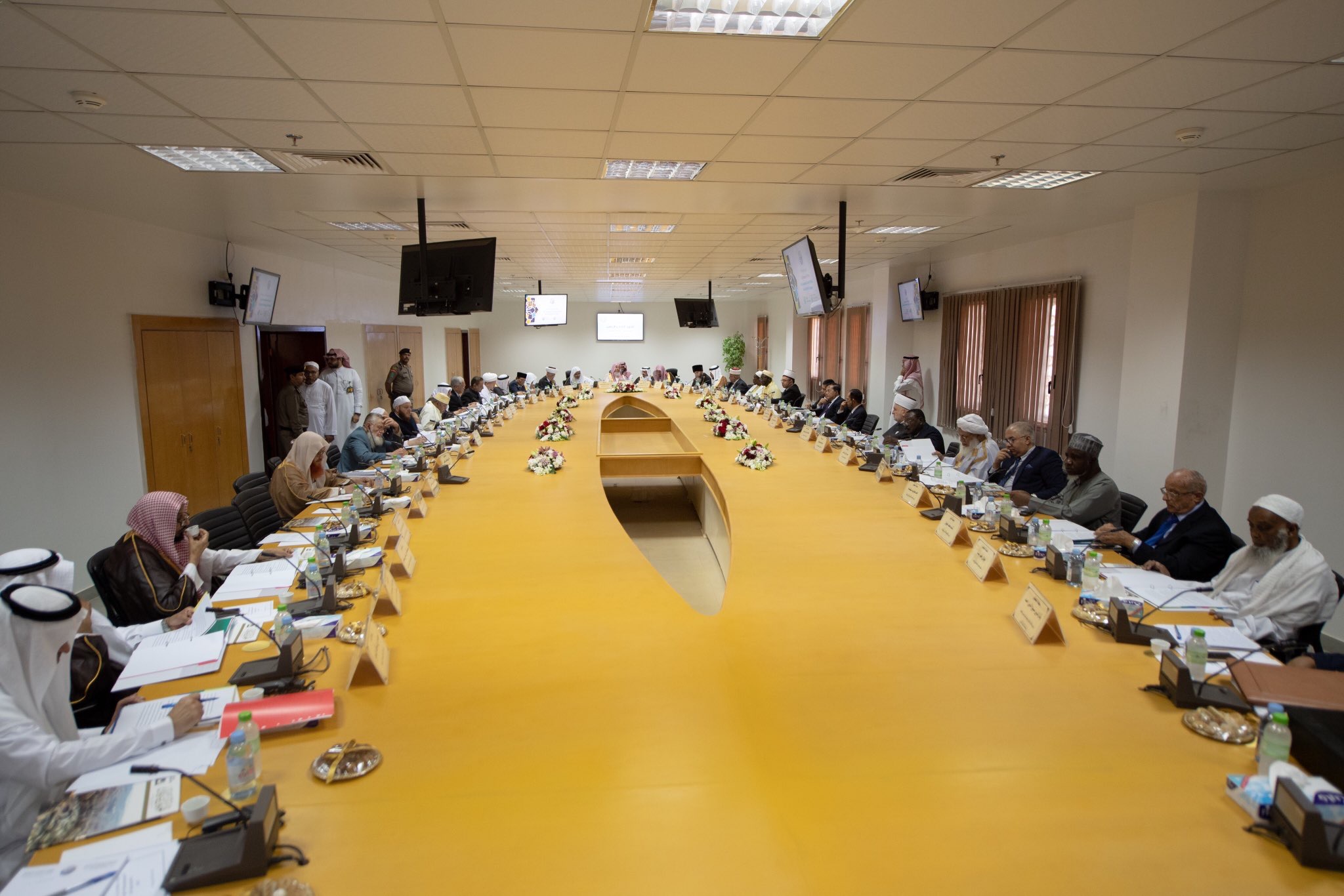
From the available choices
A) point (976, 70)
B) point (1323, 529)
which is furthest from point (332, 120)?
point (1323, 529)

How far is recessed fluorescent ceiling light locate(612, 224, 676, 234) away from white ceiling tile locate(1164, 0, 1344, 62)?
439 centimetres

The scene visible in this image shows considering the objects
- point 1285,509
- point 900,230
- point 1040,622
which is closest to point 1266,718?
point 1040,622

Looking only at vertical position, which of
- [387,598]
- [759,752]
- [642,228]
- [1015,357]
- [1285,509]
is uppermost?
[642,228]

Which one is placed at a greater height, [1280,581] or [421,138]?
[421,138]

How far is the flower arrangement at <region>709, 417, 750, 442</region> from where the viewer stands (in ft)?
21.5

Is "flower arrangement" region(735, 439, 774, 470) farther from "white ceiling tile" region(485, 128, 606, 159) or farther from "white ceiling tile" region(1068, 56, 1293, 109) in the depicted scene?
"white ceiling tile" region(1068, 56, 1293, 109)

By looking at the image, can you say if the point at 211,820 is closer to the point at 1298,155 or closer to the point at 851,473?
the point at 851,473

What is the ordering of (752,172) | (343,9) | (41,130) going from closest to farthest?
(343,9)
(41,130)
(752,172)

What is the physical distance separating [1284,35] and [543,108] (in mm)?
2608

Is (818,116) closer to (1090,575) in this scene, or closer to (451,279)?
(1090,575)

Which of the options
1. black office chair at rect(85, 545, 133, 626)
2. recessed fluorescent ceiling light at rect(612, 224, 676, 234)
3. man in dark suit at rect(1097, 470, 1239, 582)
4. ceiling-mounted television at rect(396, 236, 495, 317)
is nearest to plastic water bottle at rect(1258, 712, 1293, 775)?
man in dark suit at rect(1097, 470, 1239, 582)

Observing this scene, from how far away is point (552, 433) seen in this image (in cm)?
653

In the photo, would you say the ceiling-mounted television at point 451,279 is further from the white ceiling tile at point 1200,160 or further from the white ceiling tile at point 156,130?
the white ceiling tile at point 1200,160

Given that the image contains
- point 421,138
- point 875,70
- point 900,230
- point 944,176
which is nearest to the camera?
point 875,70
